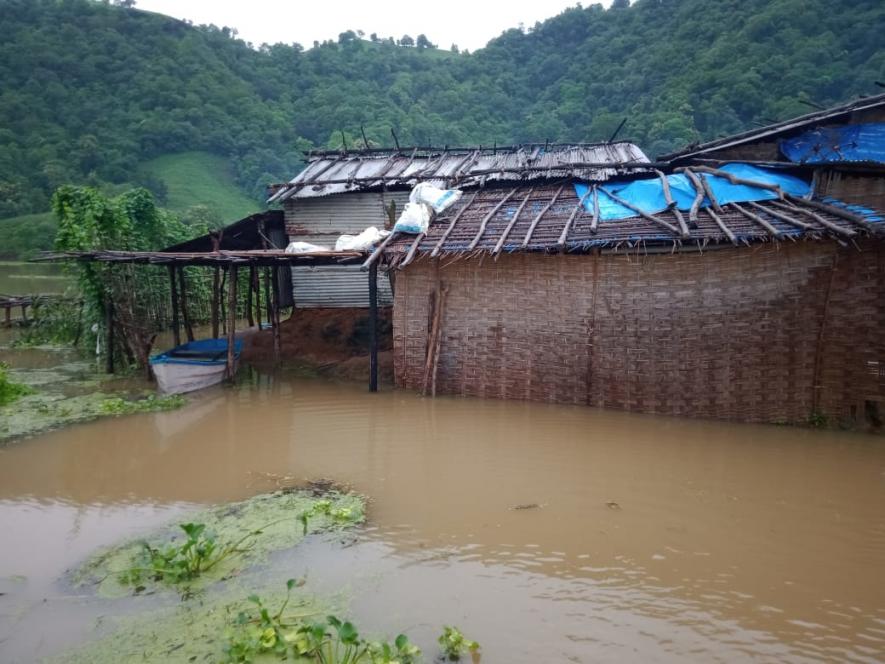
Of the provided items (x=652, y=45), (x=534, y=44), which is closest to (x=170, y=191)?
(x=534, y=44)

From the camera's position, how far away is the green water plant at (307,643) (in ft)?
11.0

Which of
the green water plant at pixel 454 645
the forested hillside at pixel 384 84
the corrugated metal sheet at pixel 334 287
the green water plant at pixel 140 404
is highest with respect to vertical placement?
the forested hillside at pixel 384 84

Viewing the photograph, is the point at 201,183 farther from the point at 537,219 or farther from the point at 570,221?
the point at 570,221

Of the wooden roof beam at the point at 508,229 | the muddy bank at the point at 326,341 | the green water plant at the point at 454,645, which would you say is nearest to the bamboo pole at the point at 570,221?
the wooden roof beam at the point at 508,229

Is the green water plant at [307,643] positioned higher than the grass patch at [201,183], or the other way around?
the grass patch at [201,183]

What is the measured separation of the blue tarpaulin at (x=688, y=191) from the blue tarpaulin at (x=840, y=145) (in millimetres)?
501

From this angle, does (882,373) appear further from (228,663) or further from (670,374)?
(228,663)

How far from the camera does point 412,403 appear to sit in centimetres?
895

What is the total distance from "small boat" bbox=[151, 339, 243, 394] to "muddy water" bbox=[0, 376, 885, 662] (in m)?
1.24

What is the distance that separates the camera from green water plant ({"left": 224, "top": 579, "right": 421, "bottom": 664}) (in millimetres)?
3365

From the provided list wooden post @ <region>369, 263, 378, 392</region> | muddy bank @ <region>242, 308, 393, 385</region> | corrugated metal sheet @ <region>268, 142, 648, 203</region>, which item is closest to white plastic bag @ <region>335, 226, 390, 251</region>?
wooden post @ <region>369, 263, 378, 392</region>

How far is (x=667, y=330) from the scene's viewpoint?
7973 mm

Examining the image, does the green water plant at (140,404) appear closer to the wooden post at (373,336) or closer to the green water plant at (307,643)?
the wooden post at (373,336)

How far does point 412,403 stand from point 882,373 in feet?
20.3
